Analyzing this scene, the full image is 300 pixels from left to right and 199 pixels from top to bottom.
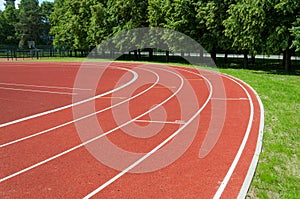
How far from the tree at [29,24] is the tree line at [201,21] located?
16.7m

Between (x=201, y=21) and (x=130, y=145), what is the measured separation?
2338cm

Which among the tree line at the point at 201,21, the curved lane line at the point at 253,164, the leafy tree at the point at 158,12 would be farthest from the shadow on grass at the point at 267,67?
the curved lane line at the point at 253,164

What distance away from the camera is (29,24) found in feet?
241

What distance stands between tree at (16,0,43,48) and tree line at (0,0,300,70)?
16.7m

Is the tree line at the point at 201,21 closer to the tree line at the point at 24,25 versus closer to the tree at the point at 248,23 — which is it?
the tree at the point at 248,23

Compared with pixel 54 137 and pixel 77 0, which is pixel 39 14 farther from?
pixel 54 137

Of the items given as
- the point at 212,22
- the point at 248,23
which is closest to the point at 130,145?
the point at 248,23

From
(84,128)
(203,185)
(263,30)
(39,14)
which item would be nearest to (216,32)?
(263,30)

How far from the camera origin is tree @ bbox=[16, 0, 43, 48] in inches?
2849

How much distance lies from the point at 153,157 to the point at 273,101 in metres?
6.77

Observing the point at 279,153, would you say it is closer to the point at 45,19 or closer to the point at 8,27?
the point at 8,27

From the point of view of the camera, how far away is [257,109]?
34.3 feet

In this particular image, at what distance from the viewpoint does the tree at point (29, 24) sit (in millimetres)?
72375

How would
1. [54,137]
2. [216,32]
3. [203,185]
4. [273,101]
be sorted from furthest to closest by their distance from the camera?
[216,32], [273,101], [54,137], [203,185]
